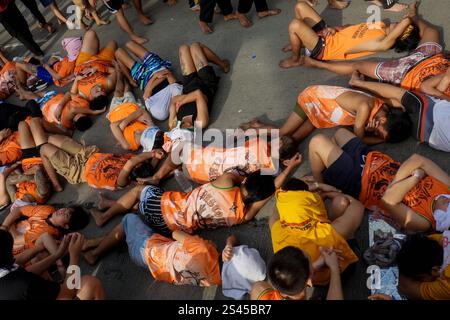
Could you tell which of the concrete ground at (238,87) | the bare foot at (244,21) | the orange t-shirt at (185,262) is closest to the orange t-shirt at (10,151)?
the concrete ground at (238,87)

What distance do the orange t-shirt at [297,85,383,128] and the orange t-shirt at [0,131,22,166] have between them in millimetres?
2790

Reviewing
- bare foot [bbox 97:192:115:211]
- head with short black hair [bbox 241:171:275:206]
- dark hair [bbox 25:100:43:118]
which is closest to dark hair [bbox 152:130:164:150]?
bare foot [bbox 97:192:115:211]

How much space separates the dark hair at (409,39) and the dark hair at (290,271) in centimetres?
232

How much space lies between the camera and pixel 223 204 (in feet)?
8.79

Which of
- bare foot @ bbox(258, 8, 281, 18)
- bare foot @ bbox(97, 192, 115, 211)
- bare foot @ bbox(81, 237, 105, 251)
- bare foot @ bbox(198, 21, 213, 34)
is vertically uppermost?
bare foot @ bbox(258, 8, 281, 18)

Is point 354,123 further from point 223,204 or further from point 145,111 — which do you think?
point 145,111

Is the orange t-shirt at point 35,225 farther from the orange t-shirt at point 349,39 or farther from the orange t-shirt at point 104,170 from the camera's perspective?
the orange t-shirt at point 349,39

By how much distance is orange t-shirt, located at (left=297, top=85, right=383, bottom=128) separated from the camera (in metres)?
2.97

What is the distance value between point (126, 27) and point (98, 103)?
3.83 ft

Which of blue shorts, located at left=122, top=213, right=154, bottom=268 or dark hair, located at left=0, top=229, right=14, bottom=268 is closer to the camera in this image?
dark hair, located at left=0, top=229, right=14, bottom=268

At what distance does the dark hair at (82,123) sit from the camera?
399 cm

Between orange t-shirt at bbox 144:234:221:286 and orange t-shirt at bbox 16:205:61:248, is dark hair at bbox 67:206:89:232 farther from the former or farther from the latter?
orange t-shirt at bbox 144:234:221:286
